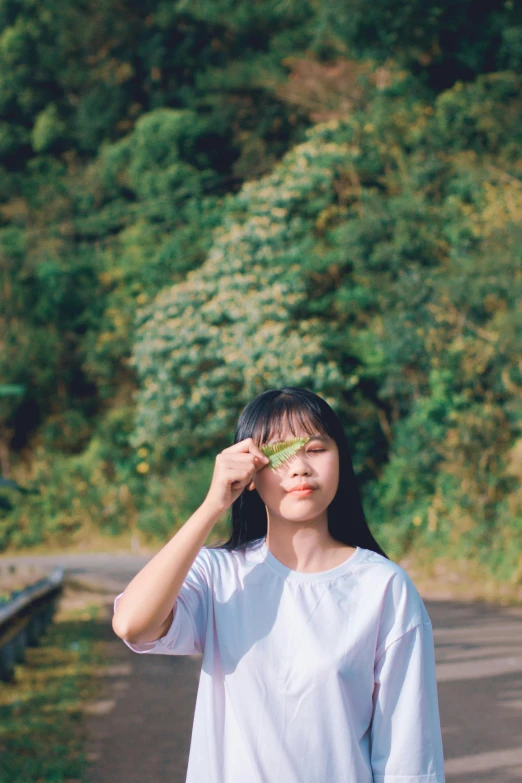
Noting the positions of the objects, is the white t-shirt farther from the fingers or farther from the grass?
the grass

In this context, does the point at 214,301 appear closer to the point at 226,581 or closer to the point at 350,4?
the point at 350,4

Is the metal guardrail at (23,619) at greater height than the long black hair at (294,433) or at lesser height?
lesser

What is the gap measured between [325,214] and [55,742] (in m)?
20.8

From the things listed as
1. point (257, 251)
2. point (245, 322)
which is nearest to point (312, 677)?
point (245, 322)

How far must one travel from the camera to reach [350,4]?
63.9 feet

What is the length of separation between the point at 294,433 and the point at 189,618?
0.43 meters

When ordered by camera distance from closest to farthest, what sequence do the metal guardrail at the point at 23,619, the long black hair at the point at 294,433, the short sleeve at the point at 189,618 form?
the short sleeve at the point at 189,618 → the long black hair at the point at 294,433 → the metal guardrail at the point at 23,619

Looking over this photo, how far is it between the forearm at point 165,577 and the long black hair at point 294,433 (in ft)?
1.01

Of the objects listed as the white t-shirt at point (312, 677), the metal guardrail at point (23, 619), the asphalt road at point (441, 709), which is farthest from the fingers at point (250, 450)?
the metal guardrail at point (23, 619)

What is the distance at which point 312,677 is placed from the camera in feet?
7.11

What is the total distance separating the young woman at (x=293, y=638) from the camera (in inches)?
85.7

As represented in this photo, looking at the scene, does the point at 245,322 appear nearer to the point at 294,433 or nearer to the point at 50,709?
the point at 50,709

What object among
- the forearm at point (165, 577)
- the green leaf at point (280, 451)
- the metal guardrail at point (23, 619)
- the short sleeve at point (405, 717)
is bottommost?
the metal guardrail at point (23, 619)

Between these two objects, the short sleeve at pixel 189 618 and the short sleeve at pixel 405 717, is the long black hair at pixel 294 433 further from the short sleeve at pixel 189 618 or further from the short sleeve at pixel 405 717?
the short sleeve at pixel 405 717
